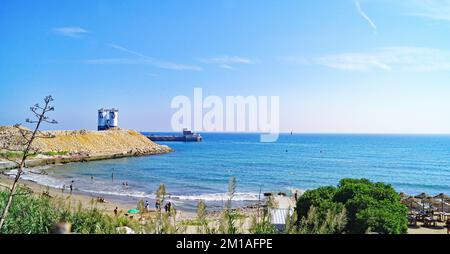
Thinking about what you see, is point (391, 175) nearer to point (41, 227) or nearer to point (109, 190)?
point (109, 190)

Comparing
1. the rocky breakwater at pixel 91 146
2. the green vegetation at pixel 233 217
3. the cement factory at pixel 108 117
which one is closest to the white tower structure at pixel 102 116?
the cement factory at pixel 108 117

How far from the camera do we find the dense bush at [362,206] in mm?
6320

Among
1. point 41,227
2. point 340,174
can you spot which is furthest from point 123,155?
point 41,227

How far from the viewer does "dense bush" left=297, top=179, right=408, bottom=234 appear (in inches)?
249

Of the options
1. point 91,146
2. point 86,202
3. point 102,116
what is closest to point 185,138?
point 91,146

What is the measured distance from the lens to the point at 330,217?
9.65ft

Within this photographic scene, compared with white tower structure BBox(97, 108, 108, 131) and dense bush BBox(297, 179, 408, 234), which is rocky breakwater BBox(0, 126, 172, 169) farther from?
dense bush BBox(297, 179, 408, 234)

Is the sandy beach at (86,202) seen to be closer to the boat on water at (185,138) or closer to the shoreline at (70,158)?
the shoreline at (70,158)

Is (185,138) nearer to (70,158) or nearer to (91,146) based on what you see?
(91,146)

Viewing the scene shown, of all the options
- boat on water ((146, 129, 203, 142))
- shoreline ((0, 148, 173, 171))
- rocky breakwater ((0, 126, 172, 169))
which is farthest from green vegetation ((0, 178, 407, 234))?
boat on water ((146, 129, 203, 142))

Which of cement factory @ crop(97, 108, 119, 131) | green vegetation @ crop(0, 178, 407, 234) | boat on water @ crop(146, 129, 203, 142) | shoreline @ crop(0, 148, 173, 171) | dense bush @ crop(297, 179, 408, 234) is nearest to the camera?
green vegetation @ crop(0, 178, 407, 234)

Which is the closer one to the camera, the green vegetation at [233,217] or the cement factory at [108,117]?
the green vegetation at [233,217]

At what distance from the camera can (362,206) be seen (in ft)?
24.4

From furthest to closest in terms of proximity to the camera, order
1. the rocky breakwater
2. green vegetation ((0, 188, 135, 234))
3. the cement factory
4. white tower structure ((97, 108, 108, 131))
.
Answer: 1. the rocky breakwater
2. the cement factory
3. white tower structure ((97, 108, 108, 131))
4. green vegetation ((0, 188, 135, 234))
